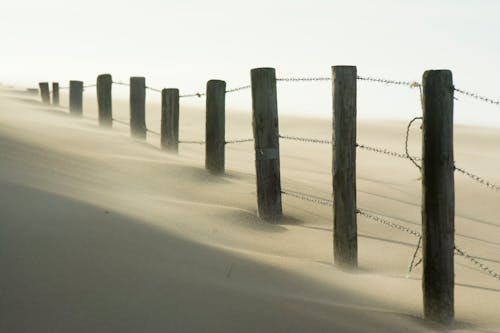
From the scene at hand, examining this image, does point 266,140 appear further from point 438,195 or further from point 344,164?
point 438,195

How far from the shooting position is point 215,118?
355 inches

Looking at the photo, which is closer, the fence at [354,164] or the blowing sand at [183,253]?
the blowing sand at [183,253]

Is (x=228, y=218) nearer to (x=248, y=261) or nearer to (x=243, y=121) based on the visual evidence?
(x=248, y=261)

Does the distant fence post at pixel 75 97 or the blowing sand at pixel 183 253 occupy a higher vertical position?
the distant fence post at pixel 75 97

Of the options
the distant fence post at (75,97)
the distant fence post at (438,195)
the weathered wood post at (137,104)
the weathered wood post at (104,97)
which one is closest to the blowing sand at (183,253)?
the distant fence post at (438,195)

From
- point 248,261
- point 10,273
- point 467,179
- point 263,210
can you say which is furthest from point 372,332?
point 467,179

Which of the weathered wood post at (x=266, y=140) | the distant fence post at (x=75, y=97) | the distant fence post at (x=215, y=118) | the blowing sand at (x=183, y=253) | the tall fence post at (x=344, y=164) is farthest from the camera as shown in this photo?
the distant fence post at (x=75, y=97)

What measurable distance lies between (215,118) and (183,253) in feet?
13.5

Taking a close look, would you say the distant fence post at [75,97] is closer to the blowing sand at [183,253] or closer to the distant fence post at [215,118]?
the blowing sand at [183,253]

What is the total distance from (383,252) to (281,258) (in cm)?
160

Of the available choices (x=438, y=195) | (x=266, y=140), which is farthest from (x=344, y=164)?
(x=266, y=140)

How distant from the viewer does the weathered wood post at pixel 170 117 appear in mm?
11062

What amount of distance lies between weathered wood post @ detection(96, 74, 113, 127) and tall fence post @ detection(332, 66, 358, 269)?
8690mm

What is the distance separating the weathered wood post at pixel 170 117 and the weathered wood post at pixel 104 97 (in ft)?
9.51
